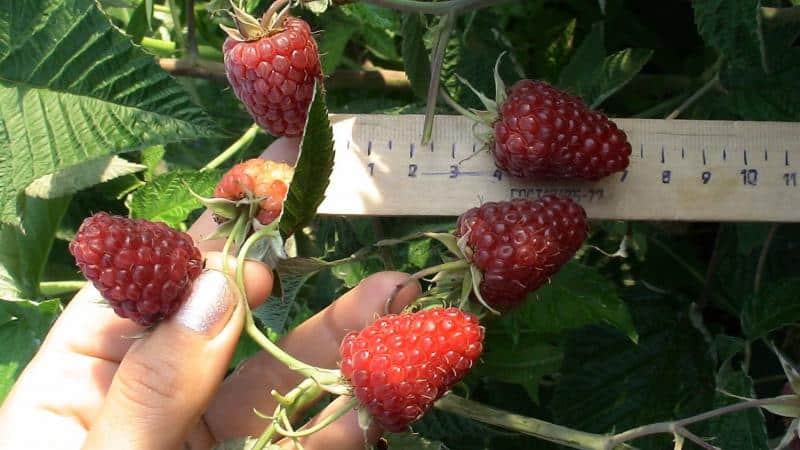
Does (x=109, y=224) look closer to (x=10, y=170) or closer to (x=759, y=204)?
(x=10, y=170)

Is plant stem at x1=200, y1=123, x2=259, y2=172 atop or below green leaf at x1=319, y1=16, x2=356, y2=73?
below

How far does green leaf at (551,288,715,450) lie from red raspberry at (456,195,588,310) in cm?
42

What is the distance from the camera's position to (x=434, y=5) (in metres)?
0.96

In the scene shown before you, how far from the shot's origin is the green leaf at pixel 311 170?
2.73ft

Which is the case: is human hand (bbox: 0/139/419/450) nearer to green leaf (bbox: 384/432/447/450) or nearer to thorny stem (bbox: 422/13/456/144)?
green leaf (bbox: 384/432/447/450)

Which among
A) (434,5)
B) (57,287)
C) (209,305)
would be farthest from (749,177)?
(57,287)

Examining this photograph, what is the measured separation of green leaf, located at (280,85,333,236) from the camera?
2.73ft

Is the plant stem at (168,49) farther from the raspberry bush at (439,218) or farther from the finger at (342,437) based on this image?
the finger at (342,437)

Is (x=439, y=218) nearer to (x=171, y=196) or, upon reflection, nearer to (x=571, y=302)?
(x=571, y=302)

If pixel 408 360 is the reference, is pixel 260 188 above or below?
above

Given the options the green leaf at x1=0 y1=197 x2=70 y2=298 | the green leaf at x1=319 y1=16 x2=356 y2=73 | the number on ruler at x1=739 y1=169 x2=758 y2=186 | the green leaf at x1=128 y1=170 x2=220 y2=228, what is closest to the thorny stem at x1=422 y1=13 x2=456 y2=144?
the green leaf at x1=319 y1=16 x2=356 y2=73

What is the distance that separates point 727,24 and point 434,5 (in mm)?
372

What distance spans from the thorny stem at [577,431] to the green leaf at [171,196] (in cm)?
51

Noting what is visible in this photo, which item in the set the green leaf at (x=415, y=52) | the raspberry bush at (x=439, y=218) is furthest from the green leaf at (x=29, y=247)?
the green leaf at (x=415, y=52)
